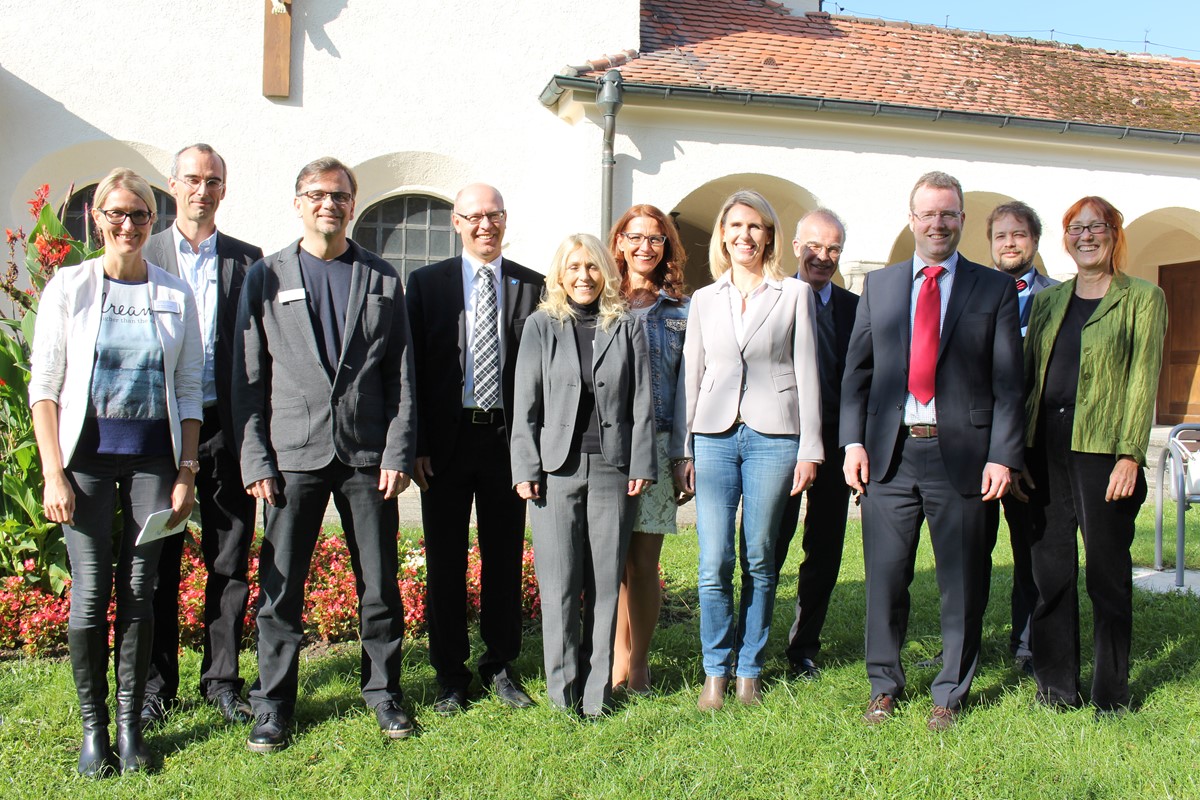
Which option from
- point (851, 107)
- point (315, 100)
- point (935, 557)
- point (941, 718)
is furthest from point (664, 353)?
point (851, 107)

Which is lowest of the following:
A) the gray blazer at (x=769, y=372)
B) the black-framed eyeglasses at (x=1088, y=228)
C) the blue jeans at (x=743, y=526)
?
the blue jeans at (x=743, y=526)

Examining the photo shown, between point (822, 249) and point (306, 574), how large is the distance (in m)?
2.68

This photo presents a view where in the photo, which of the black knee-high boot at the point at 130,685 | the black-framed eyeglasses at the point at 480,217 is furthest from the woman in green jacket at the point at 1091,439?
the black knee-high boot at the point at 130,685

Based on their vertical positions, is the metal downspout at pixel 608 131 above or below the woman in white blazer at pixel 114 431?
above

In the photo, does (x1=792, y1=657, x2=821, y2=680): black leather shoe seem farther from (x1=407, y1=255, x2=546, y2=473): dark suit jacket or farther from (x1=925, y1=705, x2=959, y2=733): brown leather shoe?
(x1=407, y1=255, x2=546, y2=473): dark suit jacket

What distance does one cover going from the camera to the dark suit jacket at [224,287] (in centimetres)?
391

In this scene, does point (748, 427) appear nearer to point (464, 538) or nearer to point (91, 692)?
point (464, 538)

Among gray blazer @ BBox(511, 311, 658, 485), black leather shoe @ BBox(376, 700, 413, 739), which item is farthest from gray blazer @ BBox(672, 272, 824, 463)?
black leather shoe @ BBox(376, 700, 413, 739)

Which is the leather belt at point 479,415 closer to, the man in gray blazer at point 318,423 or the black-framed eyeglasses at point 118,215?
the man in gray blazer at point 318,423

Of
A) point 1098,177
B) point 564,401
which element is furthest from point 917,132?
point 564,401

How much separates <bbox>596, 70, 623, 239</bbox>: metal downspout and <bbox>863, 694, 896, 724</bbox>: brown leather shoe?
25.3ft

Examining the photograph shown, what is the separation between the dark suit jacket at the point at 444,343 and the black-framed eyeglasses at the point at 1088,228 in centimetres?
224

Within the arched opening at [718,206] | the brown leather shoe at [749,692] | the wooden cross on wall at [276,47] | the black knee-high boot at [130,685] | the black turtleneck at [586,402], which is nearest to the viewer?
the black knee-high boot at [130,685]

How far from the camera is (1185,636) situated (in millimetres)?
5086
